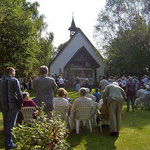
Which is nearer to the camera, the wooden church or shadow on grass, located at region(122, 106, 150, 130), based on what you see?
shadow on grass, located at region(122, 106, 150, 130)

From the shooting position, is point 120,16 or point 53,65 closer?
point 120,16

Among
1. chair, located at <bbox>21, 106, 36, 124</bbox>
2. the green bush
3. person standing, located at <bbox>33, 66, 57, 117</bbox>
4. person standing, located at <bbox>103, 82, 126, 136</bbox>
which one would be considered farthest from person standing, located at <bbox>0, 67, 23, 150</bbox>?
person standing, located at <bbox>103, 82, 126, 136</bbox>

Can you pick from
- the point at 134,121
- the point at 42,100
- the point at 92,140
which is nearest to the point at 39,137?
the point at 42,100

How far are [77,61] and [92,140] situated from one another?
26908 millimetres

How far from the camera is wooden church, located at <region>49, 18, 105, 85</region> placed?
32.8 metres

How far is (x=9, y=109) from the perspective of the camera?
5.07m

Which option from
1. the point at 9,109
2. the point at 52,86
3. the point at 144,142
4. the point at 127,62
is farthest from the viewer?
the point at 127,62

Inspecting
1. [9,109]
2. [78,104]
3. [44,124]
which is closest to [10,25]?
[78,104]

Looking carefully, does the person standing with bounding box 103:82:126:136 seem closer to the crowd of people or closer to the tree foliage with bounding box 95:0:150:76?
the crowd of people

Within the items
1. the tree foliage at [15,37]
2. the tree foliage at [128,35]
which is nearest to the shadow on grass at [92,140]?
the tree foliage at [15,37]

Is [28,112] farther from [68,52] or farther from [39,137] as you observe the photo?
[68,52]

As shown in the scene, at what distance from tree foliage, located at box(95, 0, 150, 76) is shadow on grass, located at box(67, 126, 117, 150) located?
73.3ft

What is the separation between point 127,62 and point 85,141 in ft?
77.2

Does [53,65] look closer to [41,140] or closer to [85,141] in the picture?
[85,141]
